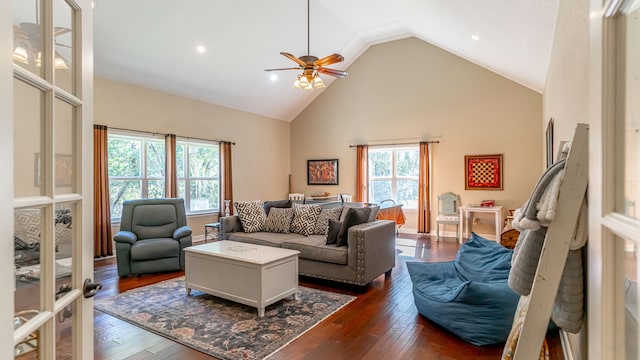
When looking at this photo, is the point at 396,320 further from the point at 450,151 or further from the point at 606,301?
the point at 450,151

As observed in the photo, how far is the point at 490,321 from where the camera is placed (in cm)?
246

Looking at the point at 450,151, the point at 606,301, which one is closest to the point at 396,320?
the point at 606,301

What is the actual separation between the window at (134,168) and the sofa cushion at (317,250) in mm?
3217

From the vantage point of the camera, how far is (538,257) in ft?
3.95

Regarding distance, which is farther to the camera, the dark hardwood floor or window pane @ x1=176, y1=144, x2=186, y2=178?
window pane @ x1=176, y1=144, x2=186, y2=178

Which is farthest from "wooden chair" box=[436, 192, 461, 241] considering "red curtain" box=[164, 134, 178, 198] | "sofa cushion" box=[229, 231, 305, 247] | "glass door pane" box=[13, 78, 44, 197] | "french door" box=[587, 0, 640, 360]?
"glass door pane" box=[13, 78, 44, 197]

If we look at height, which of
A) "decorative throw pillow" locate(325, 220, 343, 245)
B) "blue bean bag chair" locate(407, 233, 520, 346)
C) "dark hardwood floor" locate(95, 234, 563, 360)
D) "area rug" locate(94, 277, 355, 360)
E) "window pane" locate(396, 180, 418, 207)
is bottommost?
"dark hardwood floor" locate(95, 234, 563, 360)

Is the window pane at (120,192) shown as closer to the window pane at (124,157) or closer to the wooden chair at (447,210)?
the window pane at (124,157)

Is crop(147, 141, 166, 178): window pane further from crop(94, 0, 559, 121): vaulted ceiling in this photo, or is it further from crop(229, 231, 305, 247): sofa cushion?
crop(229, 231, 305, 247): sofa cushion

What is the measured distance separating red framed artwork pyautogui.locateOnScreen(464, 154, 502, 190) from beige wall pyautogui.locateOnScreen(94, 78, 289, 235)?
4556 millimetres

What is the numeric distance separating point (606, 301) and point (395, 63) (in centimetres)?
738

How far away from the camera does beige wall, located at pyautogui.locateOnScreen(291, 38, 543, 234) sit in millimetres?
6285

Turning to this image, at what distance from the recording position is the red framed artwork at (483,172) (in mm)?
6477

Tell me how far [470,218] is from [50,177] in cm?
701
